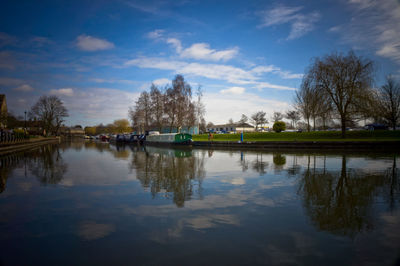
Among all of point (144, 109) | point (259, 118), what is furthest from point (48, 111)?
point (259, 118)

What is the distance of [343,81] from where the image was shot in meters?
28.8

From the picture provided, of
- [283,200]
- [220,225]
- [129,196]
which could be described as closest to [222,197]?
[283,200]

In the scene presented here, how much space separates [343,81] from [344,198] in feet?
89.0

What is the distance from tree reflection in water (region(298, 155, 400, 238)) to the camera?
14.7 feet

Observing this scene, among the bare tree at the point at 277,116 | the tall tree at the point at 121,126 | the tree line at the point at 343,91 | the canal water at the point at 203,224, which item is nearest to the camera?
the canal water at the point at 203,224

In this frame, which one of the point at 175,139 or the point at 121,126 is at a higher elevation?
the point at 121,126

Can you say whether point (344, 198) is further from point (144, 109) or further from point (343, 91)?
point (144, 109)

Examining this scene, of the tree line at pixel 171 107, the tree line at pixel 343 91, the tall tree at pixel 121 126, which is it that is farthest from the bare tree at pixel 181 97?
the tall tree at pixel 121 126

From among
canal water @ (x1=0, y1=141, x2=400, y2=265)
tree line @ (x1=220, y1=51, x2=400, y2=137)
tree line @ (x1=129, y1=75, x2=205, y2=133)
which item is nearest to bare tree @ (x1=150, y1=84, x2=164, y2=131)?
tree line @ (x1=129, y1=75, x2=205, y2=133)

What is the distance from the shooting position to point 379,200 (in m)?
6.01

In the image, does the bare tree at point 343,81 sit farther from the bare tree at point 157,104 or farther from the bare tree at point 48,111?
the bare tree at point 48,111

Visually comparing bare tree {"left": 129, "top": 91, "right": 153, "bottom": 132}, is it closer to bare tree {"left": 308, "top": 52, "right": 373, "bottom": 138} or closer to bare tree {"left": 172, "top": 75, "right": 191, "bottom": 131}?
bare tree {"left": 172, "top": 75, "right": 191, "bottom": 131}

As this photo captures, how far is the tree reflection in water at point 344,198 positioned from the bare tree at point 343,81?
21620mm

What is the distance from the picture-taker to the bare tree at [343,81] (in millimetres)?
28109
